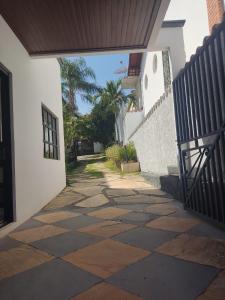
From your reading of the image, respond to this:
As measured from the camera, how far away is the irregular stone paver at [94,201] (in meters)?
5.24

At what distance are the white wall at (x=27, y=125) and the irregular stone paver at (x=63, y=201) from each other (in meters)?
0.13

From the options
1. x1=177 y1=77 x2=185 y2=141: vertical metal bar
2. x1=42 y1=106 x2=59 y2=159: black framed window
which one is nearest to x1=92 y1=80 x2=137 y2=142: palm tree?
x1=42 y1=106 x2=59 y2=159: black framed window

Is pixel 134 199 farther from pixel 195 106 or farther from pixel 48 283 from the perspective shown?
pixel 48 283

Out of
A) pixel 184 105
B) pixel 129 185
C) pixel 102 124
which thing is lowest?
pixel 129 185

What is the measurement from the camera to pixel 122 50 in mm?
5180

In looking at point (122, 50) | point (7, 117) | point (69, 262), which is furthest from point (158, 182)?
point (69, 262)

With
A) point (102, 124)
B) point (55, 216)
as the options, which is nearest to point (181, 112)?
point (55, 216)

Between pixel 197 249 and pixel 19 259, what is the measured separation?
5.52ft

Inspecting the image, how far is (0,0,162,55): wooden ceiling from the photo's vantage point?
3652 millimetres

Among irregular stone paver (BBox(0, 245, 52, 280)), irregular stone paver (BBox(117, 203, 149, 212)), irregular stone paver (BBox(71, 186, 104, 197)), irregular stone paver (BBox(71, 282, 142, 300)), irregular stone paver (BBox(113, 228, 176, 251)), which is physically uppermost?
irregular stone paver (BBox(71, 186, 104, 197))

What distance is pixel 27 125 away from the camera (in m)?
4.42

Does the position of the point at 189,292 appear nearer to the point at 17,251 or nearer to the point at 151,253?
the point at 151,253

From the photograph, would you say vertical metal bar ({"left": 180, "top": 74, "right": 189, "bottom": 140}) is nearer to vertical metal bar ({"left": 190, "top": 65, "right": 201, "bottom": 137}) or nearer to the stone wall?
vertical metal bar ({"left": 190, "top": 65, "right": 201, "bottom": 137})

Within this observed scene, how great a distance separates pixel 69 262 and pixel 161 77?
690cm
